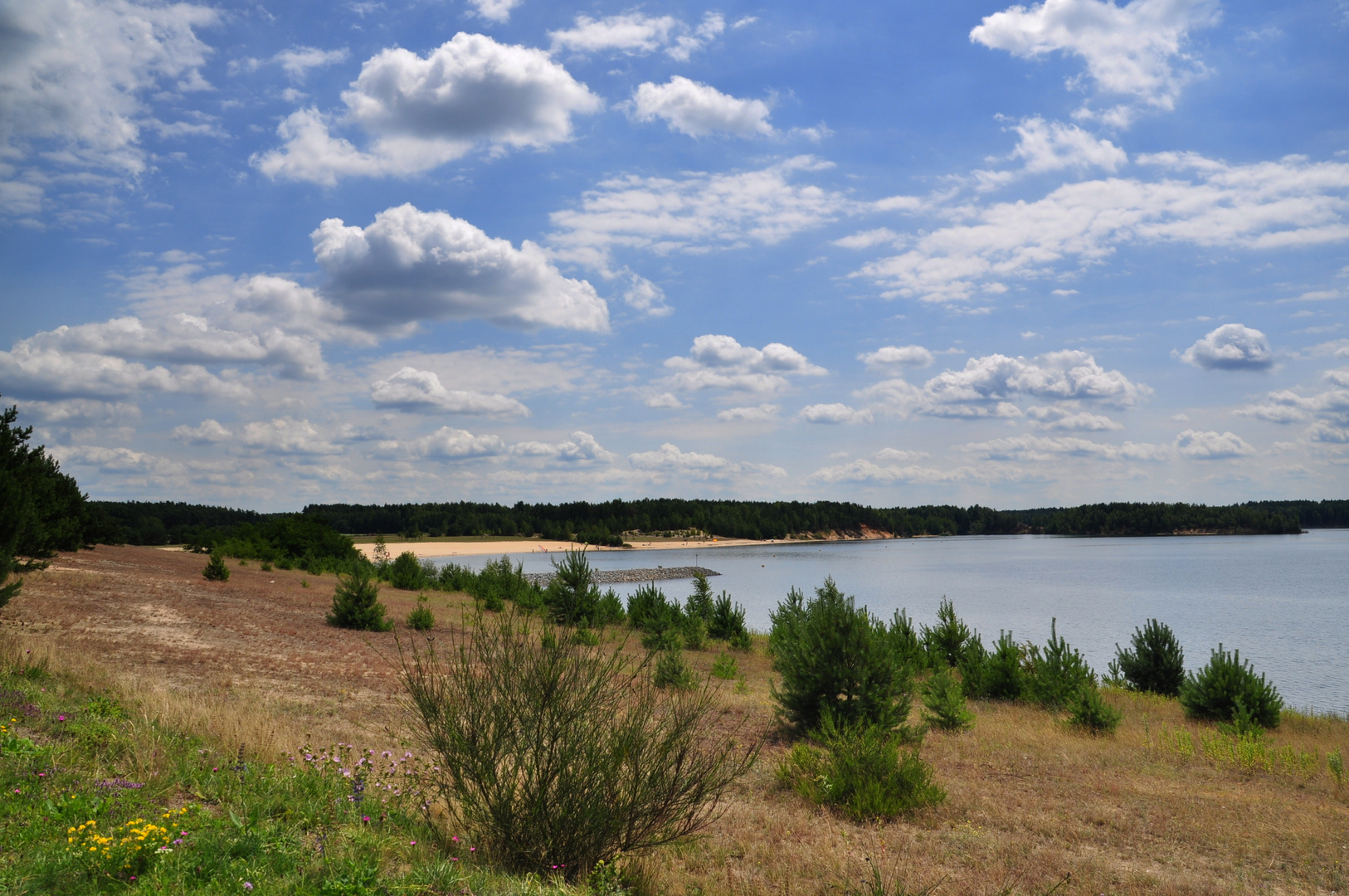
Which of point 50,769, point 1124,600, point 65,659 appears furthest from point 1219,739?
point 1124,600

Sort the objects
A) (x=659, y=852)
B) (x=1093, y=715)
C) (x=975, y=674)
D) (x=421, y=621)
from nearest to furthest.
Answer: (x=659, y=852) → (x=1093, y=715) → (x=975, y=674) → (x=421, y=621)

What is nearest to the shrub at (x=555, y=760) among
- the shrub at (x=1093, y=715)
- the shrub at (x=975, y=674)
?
the shrub at (x=1093, y=715)

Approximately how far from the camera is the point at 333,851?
215 inches

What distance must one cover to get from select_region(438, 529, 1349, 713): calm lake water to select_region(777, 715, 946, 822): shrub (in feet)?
22.0

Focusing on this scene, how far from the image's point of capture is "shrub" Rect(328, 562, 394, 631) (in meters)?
21.8

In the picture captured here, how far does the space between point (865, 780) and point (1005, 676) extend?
1078cm

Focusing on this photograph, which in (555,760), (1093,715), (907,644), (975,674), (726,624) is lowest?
(726,624)

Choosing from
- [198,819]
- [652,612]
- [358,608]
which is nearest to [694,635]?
[652,612]

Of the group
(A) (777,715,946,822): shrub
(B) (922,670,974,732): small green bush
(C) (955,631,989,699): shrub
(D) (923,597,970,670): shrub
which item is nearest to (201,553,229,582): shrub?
(D) (923,597,970,670): shrub

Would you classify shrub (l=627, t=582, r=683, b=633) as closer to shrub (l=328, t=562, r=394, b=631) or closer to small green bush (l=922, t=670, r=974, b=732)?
shrub (l=328, t=562, r=394, b=631)

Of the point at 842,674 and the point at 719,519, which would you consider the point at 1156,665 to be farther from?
the point at 719,519

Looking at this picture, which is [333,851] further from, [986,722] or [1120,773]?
[986,722]

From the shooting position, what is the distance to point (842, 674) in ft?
39.0

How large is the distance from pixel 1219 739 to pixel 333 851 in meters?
13.4
